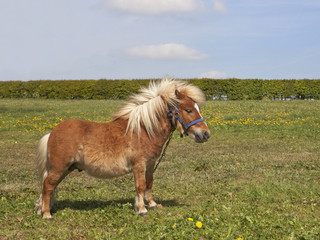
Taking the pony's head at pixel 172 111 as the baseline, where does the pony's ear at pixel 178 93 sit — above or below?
above

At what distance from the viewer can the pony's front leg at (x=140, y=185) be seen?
23.1 ft

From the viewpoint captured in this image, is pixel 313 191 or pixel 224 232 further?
pixel 313 191

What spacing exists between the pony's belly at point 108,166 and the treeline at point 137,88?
1265 inches

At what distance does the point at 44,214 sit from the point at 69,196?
1.79 meters

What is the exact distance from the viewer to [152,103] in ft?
23.9

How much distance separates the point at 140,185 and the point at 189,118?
1.53 metres

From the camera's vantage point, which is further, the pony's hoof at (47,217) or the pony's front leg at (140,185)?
the pony's hoof at (47,217)

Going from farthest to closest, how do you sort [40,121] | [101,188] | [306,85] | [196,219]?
1. [306,85]
2. [40,121]
3. [101,188]
4. [196,219]

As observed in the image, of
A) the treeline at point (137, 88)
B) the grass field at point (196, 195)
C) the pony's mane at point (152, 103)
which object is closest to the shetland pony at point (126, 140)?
the pony's mane at point (152, 103)

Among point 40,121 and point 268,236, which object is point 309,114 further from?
point 268,236

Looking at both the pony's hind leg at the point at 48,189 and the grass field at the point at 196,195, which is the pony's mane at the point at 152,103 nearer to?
the pony's hind leg at the point at 48,189

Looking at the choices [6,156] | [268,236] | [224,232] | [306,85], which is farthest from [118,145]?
[306,85]

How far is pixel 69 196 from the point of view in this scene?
9031mm

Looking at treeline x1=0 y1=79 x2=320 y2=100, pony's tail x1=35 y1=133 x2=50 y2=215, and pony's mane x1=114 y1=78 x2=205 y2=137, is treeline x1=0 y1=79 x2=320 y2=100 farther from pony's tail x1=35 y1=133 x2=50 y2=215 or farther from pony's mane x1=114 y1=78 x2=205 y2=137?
pony's tail x1=35 y1=133 x2=50 y2=215
